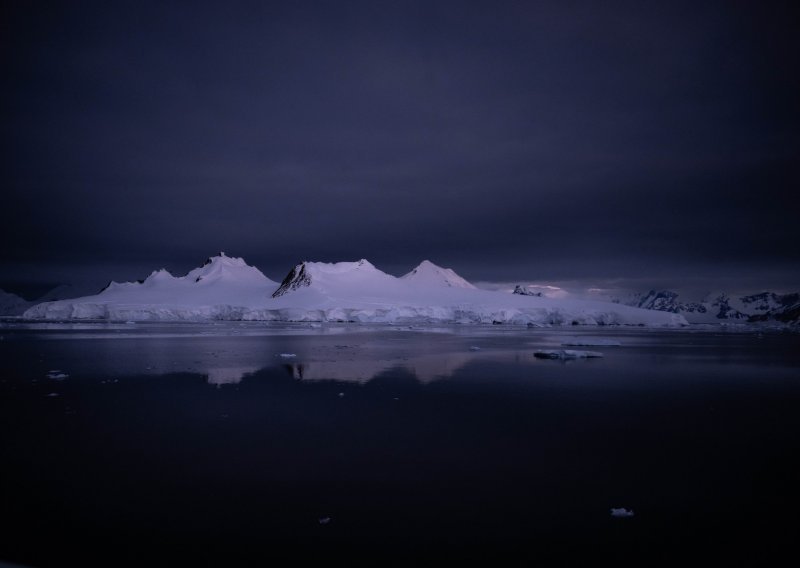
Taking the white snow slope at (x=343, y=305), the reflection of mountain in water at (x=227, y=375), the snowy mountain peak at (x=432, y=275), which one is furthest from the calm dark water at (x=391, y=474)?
the snowy mountain peak at (x=432, y=275)

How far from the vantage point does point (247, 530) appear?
4688mm

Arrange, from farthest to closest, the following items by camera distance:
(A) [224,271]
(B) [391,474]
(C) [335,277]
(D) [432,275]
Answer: (D) [432,275], (A) [224,271], (C) [335,277], (B) [391,474]

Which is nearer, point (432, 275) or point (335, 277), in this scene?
point (335, 277)

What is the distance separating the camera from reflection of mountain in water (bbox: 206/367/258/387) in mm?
13642

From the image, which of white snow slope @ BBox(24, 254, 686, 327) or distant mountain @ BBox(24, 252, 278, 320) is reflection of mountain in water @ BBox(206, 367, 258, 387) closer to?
white snow slope @ BBox(24, 254, 686, 327)

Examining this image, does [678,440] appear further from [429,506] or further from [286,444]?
[286,444]

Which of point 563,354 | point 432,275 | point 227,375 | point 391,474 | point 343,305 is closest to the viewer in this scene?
point 391,474

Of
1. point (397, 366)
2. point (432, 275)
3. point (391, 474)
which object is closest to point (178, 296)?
point (432, 275)

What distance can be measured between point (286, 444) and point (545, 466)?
384 centimetres

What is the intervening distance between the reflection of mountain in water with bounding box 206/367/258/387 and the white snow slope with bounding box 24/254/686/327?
5807cm

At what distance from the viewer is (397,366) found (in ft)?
58.4

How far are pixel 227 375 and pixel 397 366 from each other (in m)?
5.93

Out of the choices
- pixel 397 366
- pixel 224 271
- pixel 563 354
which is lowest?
pixel 397 366

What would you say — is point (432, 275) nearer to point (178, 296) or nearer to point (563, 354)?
point (178, 296)
